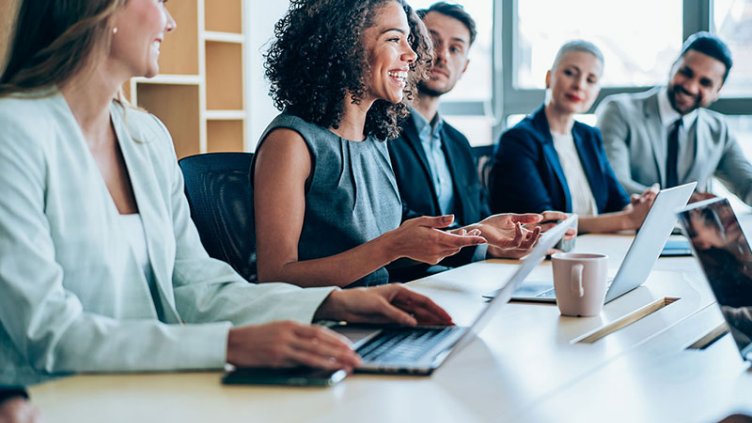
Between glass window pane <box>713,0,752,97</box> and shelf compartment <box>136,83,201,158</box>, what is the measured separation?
2.63 metres

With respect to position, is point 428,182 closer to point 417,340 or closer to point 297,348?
point 417,340

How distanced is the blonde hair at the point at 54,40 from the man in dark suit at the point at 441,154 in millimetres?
1169

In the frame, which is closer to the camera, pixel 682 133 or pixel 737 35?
pixel 682 133

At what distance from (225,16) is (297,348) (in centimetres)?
349

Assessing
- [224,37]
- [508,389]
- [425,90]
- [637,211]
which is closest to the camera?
[508,389]

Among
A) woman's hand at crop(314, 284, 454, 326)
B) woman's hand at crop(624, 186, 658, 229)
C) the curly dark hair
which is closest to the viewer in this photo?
woman's hand at crop(314, 284, 454, 326)

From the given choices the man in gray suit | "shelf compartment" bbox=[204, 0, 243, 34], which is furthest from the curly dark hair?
"shelf compartment" bbox=[204, 0, 243, 34]

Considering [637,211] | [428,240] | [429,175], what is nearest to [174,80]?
[429,175]

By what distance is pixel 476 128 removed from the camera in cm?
532

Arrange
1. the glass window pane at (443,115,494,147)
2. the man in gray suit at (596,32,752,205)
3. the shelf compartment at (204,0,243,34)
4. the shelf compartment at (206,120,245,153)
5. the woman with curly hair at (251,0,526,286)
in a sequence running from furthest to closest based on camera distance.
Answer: the glass window pane at (443,115,494,147) → the shelf compartment at (206,120,245,153) → the shelf compartment at (204,0,243,34) → the man in gray suit at (596,32,752,205) → the woman with curly hair at (251,0,526,286)

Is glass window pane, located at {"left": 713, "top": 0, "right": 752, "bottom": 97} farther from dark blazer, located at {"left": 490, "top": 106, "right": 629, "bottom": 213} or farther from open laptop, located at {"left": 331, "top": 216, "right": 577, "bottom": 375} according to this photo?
open laptop, located at {"left": 331, "top": 216, "right": 577, "bottom": 375}

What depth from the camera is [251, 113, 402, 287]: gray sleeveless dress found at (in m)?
2.04

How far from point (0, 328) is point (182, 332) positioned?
26 cm

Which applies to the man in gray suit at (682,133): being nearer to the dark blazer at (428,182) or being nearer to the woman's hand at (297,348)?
the dark blazer at (428,182)
